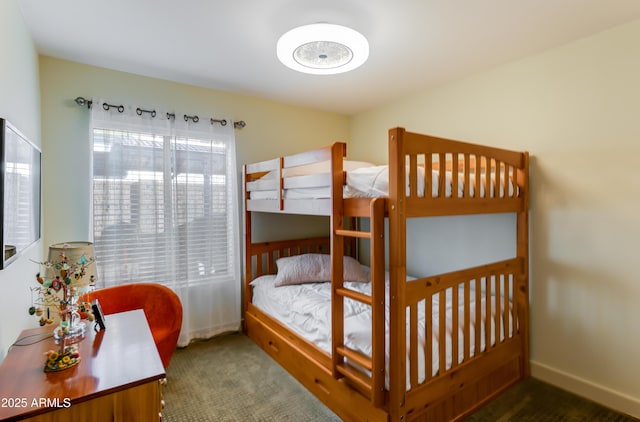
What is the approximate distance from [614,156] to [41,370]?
320 centimetres

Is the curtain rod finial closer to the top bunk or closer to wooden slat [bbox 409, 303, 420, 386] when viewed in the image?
the top bunk

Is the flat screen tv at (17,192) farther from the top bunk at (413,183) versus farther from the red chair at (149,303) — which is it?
the top bunk at (413,183)

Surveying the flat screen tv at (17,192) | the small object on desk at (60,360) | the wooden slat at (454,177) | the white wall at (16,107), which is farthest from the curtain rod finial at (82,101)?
the wooden slat at (454,177)

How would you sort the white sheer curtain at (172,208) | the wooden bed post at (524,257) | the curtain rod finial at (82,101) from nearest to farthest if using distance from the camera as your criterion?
the wooden bed post at (524,257) → the curtain rod finial at (82,101) → the white sheer curtain at (172,208)

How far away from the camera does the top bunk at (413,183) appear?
164 cm

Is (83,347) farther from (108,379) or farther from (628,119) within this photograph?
(628,119)

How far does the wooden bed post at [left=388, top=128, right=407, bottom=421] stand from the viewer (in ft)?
5.24

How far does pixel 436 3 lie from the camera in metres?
1.76

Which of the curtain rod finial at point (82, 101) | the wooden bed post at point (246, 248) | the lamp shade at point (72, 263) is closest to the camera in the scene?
the lamp shade at point (72, 263)

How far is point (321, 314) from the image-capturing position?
2.24m

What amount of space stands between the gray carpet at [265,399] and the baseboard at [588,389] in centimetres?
5

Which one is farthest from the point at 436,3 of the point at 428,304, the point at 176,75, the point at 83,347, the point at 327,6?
the point at 83,347

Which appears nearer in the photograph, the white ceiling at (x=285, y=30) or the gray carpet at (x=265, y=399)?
the white ceiling at (x=285, y=30)

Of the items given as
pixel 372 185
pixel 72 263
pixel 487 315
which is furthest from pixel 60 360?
pixel 487 315
